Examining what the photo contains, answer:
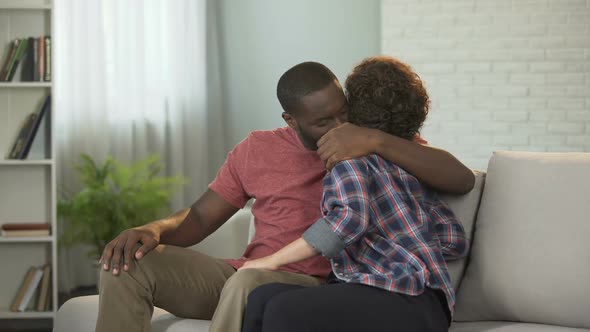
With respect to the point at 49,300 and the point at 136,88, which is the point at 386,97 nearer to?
the point at 49,300

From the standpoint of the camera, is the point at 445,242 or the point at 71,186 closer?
the point at 445,242

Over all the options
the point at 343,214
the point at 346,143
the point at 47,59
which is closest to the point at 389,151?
the point at 346,143

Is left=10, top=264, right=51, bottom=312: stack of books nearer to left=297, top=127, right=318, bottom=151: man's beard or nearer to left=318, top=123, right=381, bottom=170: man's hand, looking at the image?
left=297, top=127, right=318, bottom=151: man's beard

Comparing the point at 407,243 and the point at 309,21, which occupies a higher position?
the point at 309,21

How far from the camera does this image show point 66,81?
17.4 ft

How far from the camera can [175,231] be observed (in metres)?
2.30

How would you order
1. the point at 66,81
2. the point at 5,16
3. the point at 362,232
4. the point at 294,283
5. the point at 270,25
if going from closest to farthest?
the point at 362,232 < the point at 294,283 < the point at 5,16 < the point at 66,81 < the point at 270,25

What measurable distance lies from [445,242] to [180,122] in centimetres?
359

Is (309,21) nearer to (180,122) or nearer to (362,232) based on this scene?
(180,122)

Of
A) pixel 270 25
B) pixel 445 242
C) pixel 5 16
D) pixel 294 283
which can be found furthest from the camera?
pixel 270 25

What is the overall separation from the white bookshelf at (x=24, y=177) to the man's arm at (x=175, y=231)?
1.87 meters

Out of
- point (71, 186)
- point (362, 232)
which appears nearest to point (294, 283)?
point (362, 232)

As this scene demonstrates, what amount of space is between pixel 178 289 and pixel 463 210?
2.57 ft

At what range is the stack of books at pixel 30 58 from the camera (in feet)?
13.2
